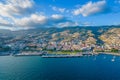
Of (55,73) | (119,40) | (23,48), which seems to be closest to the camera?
(55,73)

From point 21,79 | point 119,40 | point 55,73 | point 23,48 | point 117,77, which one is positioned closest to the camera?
point 21,79

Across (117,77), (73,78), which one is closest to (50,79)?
(73,78)

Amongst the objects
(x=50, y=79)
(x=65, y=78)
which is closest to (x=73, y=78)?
(x=65, y=78)

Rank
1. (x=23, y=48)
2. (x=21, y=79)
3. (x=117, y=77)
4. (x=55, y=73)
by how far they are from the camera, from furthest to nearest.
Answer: (x=23, y=48)
(x=55, y=73)
(x=117, y=77)
(x=21, y=79)

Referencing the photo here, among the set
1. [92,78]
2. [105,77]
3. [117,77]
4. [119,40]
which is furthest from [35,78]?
[119,40]

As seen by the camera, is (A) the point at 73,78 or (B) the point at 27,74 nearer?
(A) the point at 73,78

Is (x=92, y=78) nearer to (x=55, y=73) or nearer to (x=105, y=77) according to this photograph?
(x=105, y=77)

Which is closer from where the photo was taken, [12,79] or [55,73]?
[12,79]

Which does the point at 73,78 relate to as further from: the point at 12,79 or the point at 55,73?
the point at 12,79

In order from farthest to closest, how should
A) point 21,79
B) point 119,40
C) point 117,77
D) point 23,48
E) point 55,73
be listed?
point 119,40 < point 23,48 < point 55,73 < point 117,77 < point 21,79
